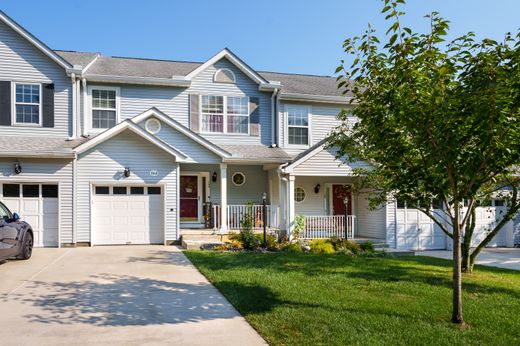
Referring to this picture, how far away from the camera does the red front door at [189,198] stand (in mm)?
16406

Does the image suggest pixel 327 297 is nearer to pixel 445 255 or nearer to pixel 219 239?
pixel 219 239

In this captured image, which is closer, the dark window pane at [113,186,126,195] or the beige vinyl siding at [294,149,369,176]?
the dark window pane at [113,186,126,195]

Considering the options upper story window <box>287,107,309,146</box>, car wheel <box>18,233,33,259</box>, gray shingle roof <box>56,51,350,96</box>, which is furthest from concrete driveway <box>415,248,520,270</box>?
car wheel <box>18,233,33,259</box>

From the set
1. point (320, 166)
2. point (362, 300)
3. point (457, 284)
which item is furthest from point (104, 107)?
point (457, 284)

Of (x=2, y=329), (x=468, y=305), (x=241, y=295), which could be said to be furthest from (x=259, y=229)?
(x=2, y=329)

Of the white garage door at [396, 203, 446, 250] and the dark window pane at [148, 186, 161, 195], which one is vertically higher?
→ the dark window pane at [148, 186, 161, 195]

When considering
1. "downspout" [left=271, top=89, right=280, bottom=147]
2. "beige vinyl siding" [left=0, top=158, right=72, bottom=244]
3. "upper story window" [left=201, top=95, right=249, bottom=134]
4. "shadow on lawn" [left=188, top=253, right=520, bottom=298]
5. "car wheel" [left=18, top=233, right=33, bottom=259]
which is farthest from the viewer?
"downspout" [left=271, top=89, right=280, bottom=147]

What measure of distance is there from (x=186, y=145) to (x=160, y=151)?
0.95 m

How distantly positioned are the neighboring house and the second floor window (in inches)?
1.4

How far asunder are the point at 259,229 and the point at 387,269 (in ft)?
20.0

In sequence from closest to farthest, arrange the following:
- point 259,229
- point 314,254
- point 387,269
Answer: point 387,269, point 314,254, point 259,229

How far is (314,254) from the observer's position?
12477 mm

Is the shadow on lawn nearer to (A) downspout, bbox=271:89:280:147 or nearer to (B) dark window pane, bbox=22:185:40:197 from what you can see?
(A) downspout, bbox=271:89:280:147

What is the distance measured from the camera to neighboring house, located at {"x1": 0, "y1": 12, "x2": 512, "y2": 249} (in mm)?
13688
